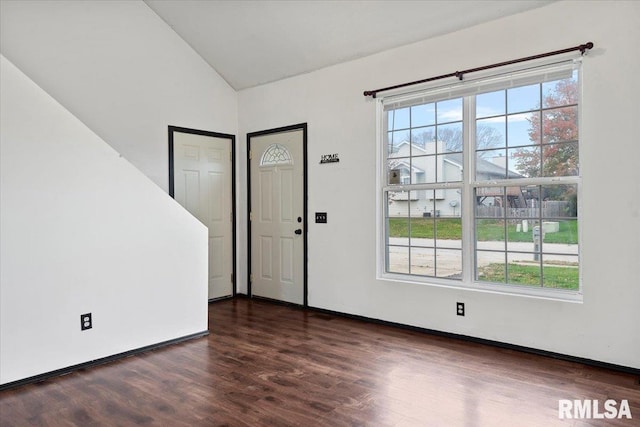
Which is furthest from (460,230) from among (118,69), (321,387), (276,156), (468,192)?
(118,69)

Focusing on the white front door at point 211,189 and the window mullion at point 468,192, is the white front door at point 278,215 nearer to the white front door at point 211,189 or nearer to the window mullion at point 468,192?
the white front door at point 211,189

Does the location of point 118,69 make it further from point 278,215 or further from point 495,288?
point 495,288

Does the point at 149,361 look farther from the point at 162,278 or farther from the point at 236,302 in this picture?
the point at 236,302

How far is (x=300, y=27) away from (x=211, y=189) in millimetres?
2196

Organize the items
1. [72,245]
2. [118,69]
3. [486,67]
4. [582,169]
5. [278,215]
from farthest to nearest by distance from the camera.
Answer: [278,215] < [118,69] < [486,67] < [582,169] < [72,245]

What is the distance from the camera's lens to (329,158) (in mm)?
4727

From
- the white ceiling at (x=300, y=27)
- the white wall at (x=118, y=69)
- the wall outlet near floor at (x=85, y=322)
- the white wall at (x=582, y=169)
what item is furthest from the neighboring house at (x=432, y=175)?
the wall outlet near floor at (x=85, y=322)

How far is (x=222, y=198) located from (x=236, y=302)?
1.32 meters

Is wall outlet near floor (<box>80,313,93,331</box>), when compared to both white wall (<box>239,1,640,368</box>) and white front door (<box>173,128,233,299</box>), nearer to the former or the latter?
white front door (<box>173,128,233,299</box>)

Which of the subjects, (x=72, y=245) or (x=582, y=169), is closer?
(x=72, y=245)

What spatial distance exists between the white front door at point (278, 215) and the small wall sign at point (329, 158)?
32 cm

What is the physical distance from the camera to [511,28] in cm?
351

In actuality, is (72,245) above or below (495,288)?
above

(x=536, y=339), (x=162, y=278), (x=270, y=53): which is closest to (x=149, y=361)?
(x=162, y=278)
